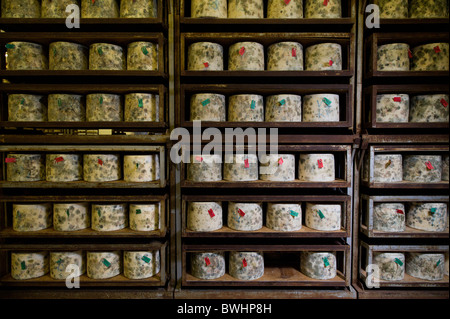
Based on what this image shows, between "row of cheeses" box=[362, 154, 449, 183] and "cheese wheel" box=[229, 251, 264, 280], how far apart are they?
960mm

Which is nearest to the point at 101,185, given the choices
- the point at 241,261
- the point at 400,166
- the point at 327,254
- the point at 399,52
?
the point at 241,261

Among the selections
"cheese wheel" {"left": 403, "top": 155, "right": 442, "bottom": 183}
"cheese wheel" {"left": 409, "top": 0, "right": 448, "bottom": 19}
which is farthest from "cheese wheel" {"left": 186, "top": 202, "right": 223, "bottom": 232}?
"cheese wheel" {"left": 409, "top": 0, "right": 448, "bottom": 19}

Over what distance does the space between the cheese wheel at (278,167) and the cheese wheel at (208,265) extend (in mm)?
650

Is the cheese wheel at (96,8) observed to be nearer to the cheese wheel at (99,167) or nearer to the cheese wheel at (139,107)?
the cheese wheel at (139,107)

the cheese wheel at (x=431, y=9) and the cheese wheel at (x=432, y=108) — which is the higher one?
the cheese wheel at (x=431, y=9)

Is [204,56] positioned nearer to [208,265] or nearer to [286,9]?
[286,9]

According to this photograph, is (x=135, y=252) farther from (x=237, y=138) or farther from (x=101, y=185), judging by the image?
(x=237, y=138)

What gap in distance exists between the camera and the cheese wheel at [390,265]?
178 cm

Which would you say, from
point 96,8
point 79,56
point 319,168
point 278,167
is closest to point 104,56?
point 79,56

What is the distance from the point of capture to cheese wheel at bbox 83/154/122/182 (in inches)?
68.0

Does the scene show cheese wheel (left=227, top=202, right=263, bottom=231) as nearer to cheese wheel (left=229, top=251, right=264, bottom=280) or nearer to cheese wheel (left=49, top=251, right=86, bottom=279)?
cheese wheel (left=229, top=251, right=264, bottom=280)

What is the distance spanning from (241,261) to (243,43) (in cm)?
148

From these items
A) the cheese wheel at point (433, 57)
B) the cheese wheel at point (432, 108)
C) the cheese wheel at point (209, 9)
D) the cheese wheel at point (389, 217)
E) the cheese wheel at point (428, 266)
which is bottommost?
the cheese wheel at point (428, 266)

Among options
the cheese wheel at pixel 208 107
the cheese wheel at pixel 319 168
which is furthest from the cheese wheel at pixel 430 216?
the cheese wheel at pixel 208 107
